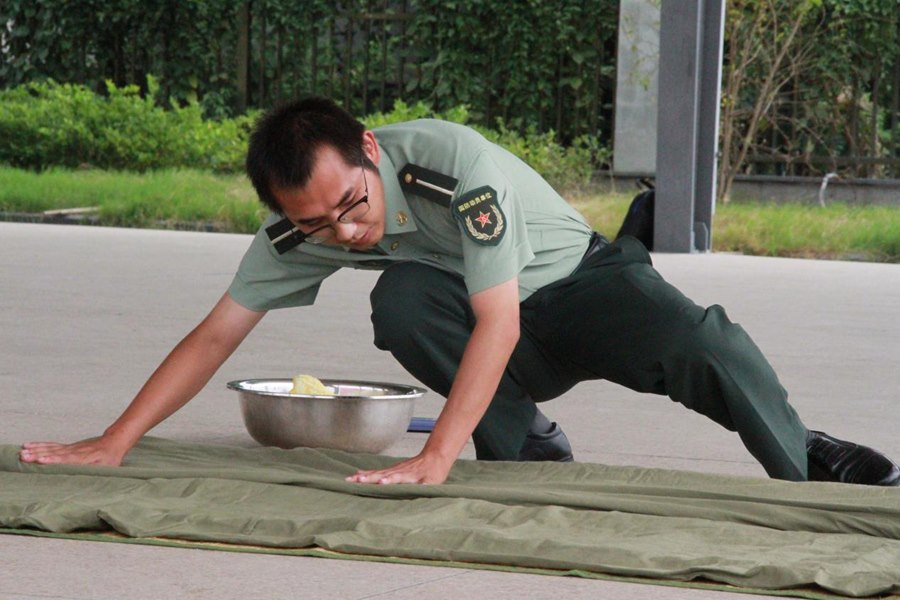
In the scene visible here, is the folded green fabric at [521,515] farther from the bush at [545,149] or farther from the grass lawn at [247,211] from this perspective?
the bush at [545,149]

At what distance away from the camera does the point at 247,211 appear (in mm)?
11523

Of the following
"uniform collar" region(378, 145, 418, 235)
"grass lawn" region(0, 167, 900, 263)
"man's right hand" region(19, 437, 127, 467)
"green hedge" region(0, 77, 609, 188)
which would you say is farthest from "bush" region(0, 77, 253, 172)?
"uniform collar" region(378, 145, 418, 235)

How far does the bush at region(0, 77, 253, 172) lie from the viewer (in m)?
13.5

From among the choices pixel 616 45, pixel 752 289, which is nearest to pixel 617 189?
pixel 616 45

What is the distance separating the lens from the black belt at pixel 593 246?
3371 mm

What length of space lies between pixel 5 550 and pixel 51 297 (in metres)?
4.43

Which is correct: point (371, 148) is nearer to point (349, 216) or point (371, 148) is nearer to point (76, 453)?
point (349, 216)

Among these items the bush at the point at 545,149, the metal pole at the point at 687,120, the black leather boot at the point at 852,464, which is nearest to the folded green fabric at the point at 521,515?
the black leather boot at the point at 852,464

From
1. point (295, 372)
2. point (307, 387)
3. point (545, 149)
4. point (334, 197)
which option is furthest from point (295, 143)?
point (545, 149)

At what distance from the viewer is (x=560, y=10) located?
43.5ft

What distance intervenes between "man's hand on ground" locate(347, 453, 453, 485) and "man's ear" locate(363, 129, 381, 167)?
0.58 metres

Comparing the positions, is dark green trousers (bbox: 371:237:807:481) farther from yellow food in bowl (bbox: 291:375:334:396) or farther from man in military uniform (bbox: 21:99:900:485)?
yellow food in bowl (bbox: 291:375:334:396)

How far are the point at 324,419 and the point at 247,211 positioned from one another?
8192mm

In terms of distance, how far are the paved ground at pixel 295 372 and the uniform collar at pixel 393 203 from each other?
802 mm
